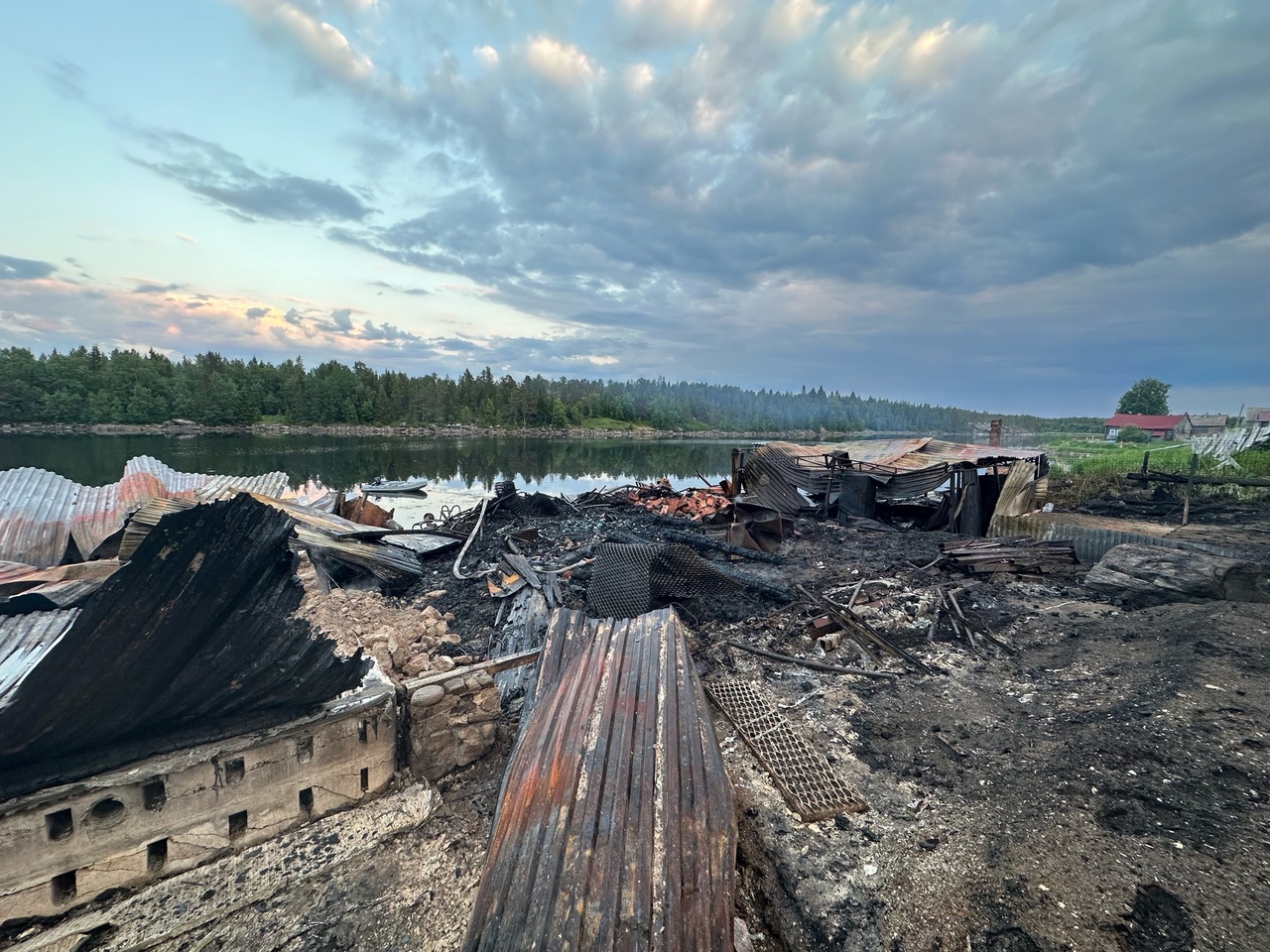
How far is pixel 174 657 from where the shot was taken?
294cm

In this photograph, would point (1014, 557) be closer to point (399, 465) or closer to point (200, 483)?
Answer: point (200, 483)

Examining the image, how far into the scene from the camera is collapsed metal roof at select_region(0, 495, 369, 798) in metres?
2.67

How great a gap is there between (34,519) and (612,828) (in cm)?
1224

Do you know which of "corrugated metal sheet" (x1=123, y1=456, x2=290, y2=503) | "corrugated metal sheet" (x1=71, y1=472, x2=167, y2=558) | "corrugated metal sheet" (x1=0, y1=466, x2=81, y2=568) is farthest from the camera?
"corrugated metal sheet" (x1=123, y1=456, x2=290, y2=503)

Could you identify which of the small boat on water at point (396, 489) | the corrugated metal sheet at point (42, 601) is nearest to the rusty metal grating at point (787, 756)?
the corrugated metal sheet at point (42, 601)

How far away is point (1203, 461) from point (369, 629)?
2902 centimetres

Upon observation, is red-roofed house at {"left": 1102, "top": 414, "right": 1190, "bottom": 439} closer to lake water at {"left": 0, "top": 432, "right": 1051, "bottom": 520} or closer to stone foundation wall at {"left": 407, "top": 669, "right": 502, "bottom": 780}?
lake water at {"left": 0, "top": 432, "right": 1051, "bottom": 520}

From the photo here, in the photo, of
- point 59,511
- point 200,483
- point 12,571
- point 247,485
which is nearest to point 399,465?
point 200,483

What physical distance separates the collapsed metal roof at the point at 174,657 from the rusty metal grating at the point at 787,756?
365 cm

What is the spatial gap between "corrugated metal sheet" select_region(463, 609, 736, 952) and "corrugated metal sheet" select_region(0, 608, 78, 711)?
3160 mm

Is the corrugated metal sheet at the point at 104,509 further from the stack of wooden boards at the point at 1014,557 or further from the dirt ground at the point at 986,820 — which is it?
the stack of wooden boards at the point at 1014,557

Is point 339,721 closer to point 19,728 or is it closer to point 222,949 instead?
point 222,949

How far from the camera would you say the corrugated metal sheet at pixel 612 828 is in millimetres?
2396

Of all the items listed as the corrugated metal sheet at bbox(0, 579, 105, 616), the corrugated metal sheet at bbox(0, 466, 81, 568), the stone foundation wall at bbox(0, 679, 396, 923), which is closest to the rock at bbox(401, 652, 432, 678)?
the stone foundation wall at bbox(0, 679, 396, 923)
